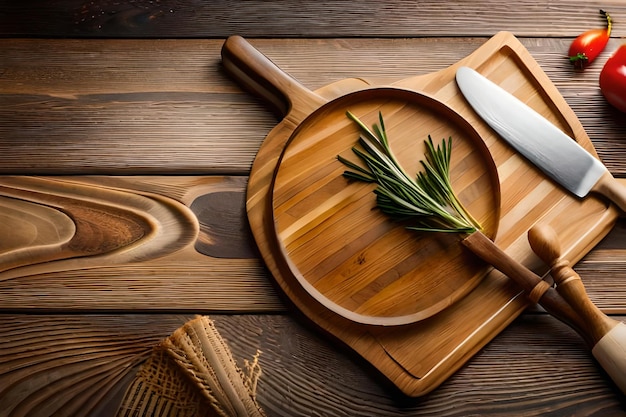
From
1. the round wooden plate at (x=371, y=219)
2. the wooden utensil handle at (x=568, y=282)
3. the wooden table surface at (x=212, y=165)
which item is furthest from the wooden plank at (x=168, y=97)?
the wooden utensil handle at (x=568, y=282)

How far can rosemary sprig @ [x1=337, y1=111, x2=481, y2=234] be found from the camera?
3.28 feet

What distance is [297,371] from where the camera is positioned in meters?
0.98

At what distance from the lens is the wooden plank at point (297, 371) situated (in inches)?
38.0

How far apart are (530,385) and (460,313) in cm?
17

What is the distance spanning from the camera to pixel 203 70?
118 cm

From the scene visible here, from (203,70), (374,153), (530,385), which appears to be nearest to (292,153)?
(374,153)

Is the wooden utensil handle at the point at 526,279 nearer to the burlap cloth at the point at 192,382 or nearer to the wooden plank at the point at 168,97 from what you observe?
the wooden plank at the point at 168,97

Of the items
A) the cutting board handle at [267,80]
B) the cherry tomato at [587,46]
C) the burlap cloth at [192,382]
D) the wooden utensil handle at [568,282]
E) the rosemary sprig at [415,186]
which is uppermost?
the cutting board handle at [267,80]

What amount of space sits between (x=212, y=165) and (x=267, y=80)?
19 centimetres

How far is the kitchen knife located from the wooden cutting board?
19 mm

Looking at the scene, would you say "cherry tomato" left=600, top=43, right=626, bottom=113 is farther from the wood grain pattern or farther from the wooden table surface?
the wood grain pattern

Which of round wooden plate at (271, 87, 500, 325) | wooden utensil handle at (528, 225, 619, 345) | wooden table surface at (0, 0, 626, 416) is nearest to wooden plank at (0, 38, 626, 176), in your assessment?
wooden table surface at (0, 0, 626, 416)

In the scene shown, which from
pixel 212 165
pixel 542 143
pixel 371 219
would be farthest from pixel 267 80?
pixel 542 143

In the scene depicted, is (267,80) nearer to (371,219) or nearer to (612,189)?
(371,219)
